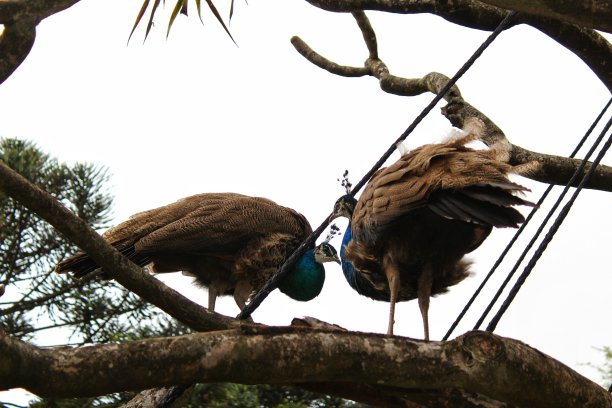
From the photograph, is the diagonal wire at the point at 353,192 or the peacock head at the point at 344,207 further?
the peacock head at the point at 344,207

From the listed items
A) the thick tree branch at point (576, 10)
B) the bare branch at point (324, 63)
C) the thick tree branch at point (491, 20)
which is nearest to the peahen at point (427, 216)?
the thick tree branch at point (491, 20)

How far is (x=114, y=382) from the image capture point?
2.57m

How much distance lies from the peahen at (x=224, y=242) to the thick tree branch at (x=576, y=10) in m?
3.90

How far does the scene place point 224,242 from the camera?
6.92 meters

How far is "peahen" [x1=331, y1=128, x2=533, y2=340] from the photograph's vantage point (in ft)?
13.2

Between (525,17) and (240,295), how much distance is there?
3248 mm

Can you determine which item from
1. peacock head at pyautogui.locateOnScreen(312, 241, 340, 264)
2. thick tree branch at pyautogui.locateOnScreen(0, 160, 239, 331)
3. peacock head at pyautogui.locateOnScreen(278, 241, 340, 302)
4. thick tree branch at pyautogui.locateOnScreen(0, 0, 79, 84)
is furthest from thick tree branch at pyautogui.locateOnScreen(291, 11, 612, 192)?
thick tree branch at pyautogui.locateOnScreen(0, 0, 79, 84)

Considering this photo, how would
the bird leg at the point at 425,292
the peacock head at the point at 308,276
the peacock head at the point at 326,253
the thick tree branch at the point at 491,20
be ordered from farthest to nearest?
the peacock head at the point at 308,276 < the peacock head at the point at 326,253 < the bird leg at the point at 425,292 < the thick tree branch at the point at 491,20

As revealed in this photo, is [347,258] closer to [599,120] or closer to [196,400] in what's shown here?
[599,120]

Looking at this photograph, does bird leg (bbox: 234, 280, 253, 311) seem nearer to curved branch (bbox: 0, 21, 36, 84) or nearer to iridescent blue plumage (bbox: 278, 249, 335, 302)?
iridescent blue plumage (bbox: 278, 249, 335, 302)

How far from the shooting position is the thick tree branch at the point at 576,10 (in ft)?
10.2

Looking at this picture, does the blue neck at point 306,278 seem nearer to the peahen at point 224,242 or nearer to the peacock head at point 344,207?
the peahen at point 224,242

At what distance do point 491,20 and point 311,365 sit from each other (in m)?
2.78

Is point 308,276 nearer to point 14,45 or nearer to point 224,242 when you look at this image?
point 224,242
